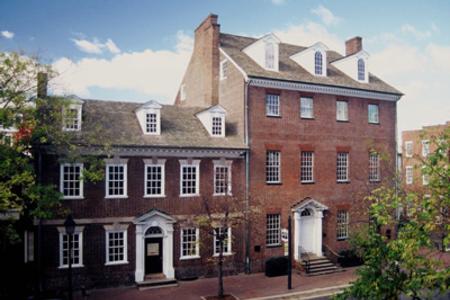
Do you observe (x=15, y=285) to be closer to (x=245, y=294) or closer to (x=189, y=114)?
(x=245, y=294)

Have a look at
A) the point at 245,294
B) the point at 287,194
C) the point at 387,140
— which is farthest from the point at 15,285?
the point at 387,140

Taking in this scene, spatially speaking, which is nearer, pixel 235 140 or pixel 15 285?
pixel 15 285

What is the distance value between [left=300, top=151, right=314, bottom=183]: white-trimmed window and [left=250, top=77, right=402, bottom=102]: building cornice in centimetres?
415

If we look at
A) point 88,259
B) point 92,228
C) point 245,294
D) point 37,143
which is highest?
point 37,143

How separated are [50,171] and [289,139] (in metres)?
14.0

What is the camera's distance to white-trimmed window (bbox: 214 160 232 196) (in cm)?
2292

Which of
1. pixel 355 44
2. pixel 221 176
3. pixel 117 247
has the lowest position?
pixel 117 247

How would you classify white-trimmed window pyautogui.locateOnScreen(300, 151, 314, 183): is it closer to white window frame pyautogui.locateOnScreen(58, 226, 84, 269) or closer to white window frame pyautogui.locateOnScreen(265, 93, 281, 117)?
white window frame pyautogui.locateOnScreen(265, 93, 281, 117)

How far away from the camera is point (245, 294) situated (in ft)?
64.7

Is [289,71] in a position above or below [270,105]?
above

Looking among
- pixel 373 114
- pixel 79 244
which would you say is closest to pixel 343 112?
pixel 373 114

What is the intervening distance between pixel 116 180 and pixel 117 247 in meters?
3.55

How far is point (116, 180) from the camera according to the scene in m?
20.7

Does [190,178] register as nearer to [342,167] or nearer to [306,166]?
[306,166]
